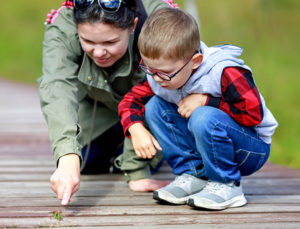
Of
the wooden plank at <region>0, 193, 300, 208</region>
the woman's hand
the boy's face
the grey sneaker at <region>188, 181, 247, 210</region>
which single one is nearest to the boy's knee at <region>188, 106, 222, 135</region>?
the boy's face

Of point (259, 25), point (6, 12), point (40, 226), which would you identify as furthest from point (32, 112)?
point (6, 12)

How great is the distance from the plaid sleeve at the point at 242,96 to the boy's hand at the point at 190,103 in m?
0.10

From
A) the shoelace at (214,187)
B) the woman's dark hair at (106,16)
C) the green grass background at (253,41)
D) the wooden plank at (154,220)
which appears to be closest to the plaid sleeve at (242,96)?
the shoelace at (214,187)

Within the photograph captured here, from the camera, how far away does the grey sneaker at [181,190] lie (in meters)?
2.42

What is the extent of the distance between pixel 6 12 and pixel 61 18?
17.5m

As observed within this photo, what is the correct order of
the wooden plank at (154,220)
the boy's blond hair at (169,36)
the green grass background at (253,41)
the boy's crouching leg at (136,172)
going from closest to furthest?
the wooden plank at (154,220) → the boy's blond hair at (169,36) → the boy's crouching leg at (136,172) → the green grass background at (253,41)

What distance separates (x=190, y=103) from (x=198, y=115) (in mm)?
101

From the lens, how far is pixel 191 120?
2404mm

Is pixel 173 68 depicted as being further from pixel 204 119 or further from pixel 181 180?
pixel 181 180

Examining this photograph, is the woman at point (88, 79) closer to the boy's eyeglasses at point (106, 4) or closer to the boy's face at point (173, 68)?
the boy's eyeglasses at point (106, 4)

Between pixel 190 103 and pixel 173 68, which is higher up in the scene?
pixel 173 68

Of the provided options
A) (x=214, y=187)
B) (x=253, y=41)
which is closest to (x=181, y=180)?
(x=214, y=187)

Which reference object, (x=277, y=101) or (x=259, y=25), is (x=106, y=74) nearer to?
(x=277, y=101)

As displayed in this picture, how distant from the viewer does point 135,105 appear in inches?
104
